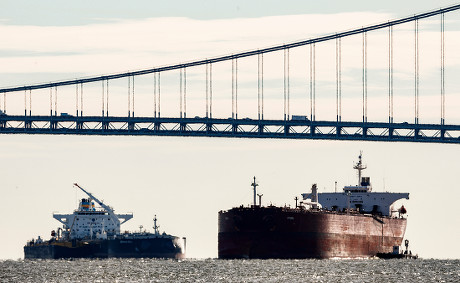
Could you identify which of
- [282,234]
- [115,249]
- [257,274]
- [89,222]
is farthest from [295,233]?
[89,222]

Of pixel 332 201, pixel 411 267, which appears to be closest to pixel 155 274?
pixel 411 267

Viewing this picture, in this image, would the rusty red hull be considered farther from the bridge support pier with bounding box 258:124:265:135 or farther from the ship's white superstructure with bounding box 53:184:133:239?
the ship's white superstructure with bounding box 53:184:133:239

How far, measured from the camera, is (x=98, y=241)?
145 metres

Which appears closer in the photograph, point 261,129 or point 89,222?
point 261,129

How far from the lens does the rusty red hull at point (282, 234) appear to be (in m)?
110

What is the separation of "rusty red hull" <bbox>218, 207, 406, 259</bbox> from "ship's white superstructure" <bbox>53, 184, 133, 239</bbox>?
37734 millimetres

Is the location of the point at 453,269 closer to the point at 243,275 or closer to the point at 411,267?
the point at 411,267

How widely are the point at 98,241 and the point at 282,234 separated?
38.5m

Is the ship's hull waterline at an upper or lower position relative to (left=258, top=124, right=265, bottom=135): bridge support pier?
lower

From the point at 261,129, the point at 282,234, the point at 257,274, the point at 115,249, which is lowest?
the point at 115,249

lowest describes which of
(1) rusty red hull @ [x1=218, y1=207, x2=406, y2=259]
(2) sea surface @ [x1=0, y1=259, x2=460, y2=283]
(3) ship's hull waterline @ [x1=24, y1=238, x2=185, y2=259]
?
(3) ship's hull waterline @ [x1=24, y1=238, x2=185, y2=259]

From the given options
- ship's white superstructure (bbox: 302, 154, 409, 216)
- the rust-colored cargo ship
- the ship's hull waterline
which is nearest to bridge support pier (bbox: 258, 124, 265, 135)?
the rust-colored cargo ship

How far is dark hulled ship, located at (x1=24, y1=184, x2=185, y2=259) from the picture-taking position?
143750 mm

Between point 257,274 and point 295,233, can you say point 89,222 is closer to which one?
point 295,233
